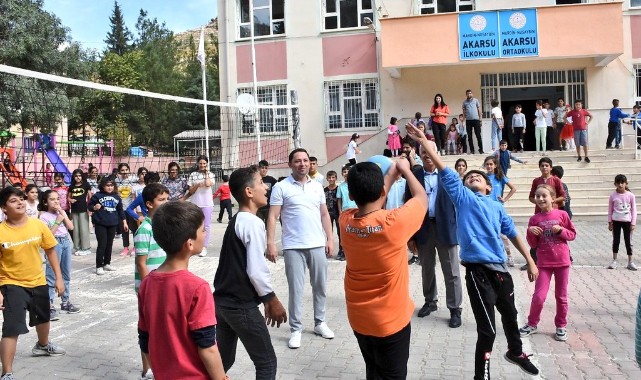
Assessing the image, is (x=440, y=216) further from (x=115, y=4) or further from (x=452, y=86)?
(x=115, y=4)

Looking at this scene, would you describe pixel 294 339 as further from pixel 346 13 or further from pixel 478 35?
pixel 346 13

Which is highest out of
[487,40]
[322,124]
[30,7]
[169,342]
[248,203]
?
[30,7]

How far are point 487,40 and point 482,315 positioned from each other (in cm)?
1607

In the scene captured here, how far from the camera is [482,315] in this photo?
14.7 feet

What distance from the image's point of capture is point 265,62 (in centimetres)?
2223

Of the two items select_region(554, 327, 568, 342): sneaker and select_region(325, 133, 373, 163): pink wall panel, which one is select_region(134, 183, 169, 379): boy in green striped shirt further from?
select_region(325, 133, 373, 163): pink wall panel

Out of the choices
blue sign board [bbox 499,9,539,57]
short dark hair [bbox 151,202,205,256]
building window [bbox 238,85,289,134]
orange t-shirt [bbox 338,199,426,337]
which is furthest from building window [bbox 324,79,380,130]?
short dark hair [bbox 151,202,205,256]

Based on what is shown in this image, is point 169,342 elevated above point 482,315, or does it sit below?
above

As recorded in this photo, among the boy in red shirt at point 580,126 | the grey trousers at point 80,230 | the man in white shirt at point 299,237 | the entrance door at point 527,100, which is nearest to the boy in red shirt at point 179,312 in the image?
the man in white shirt at point 299,237

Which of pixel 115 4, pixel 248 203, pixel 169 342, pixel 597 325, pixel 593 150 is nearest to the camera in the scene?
pixel 169 342

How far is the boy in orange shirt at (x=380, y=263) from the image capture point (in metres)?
3.44

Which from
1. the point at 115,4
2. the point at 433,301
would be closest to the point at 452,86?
the point at 433,301

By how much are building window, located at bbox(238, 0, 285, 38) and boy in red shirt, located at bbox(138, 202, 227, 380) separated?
20.3m

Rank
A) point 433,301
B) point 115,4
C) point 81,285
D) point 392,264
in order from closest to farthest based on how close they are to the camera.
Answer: point 392,264 → point 433,301 → point 81,285 → point 115,4
